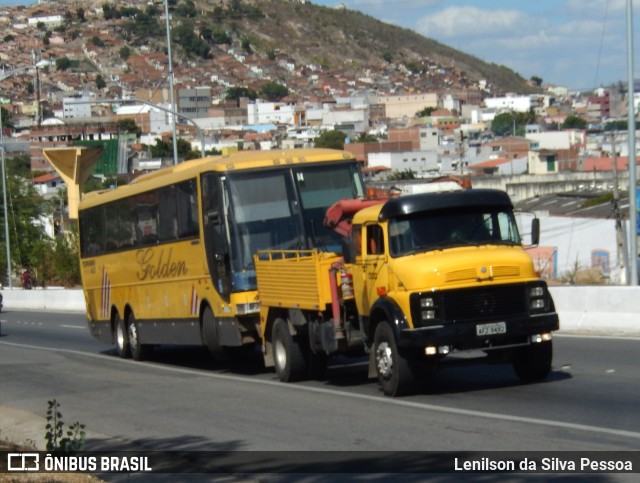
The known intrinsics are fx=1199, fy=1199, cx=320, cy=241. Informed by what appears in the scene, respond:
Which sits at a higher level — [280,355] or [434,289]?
[434,289]

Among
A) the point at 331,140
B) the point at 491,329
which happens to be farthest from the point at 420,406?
the point at 331,140

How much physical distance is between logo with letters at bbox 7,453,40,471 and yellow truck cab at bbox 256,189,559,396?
464 cm

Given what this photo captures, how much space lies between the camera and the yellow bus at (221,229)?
59.4 ft

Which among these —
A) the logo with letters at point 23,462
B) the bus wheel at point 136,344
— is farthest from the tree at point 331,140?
the logo with letters at point 23,462

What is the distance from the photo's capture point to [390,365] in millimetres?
14328

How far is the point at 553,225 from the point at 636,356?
151 feet

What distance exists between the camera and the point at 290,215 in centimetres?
A: 1817

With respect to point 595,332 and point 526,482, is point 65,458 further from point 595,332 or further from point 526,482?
point 595,332

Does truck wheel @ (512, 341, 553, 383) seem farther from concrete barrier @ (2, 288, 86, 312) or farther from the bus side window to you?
concrete barrier @ (2, 288, 86, 312)

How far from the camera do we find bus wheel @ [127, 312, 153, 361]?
2338cm

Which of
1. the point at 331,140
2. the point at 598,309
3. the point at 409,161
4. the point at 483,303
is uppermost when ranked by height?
the point at 331,140

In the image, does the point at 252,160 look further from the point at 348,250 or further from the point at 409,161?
the point at 409,161

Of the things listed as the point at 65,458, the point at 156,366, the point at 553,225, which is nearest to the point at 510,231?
the point at 65,458

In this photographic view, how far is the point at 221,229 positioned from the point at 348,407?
512 centimetres
